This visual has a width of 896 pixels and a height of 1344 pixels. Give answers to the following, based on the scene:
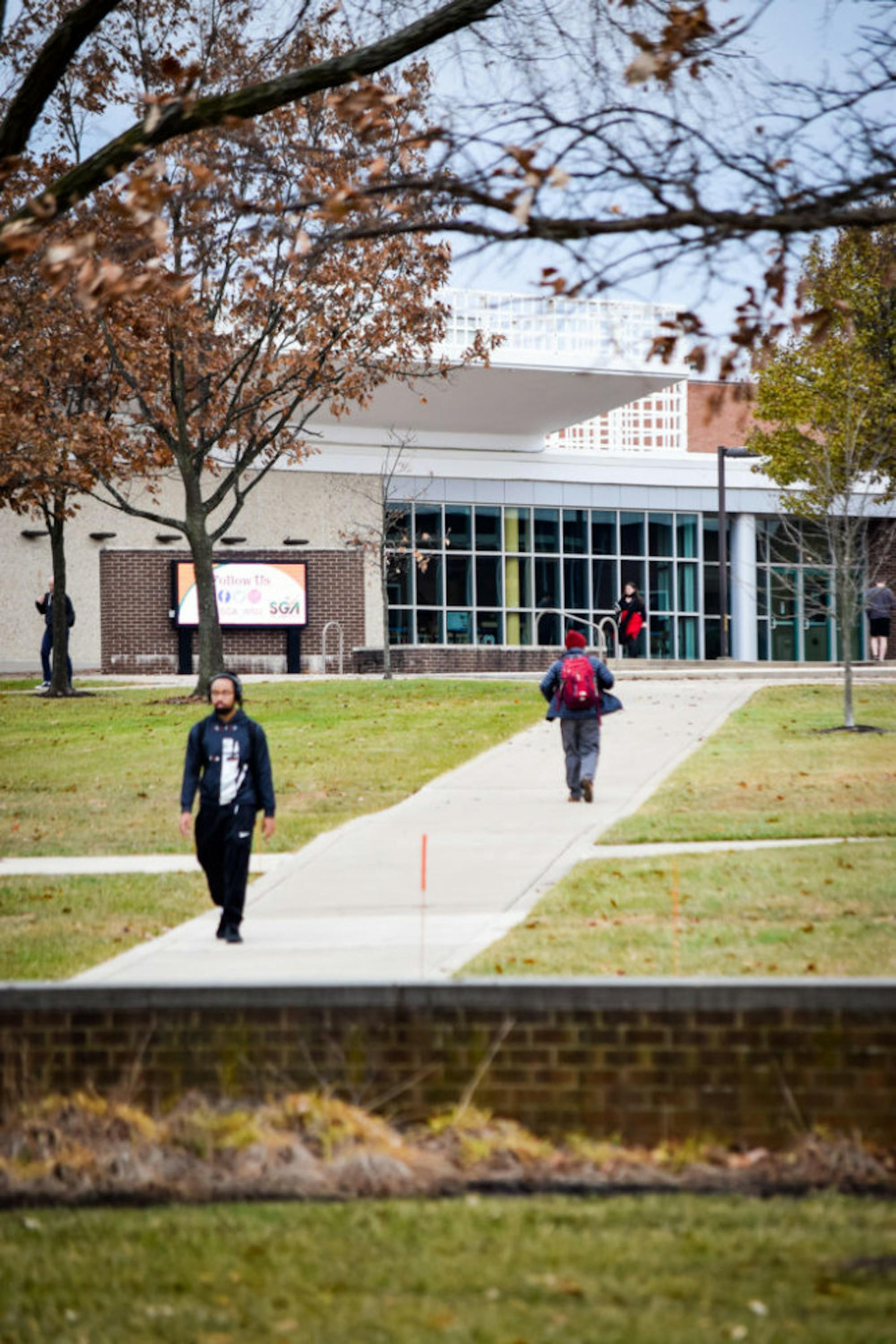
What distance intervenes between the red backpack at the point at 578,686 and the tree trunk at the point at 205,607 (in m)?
11.2

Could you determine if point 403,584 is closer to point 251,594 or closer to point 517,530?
point 517,530

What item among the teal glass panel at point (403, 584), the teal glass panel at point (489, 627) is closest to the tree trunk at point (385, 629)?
the teal glass panel at point (403, 584)

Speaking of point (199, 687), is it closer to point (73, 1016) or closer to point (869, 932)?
point (869, 932)

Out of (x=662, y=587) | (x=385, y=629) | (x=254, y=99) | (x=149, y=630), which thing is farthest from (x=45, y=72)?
(x=662, y=587)

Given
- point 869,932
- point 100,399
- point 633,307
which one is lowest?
point 869,932

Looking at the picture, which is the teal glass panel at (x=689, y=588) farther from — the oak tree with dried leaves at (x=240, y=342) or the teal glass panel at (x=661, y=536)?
the oak tree with dried leaves at (x=240, y=342)

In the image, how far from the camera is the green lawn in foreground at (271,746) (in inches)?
627

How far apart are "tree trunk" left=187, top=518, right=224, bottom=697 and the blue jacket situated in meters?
11.0

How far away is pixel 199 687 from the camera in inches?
1049

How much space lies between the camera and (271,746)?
21141mm

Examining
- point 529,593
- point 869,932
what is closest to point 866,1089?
point 869,932

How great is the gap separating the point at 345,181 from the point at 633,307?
70.7 inches

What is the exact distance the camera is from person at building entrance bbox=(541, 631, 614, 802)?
1590 cm

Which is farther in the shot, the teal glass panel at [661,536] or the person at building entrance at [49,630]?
the teal glass panel at [661,536]
